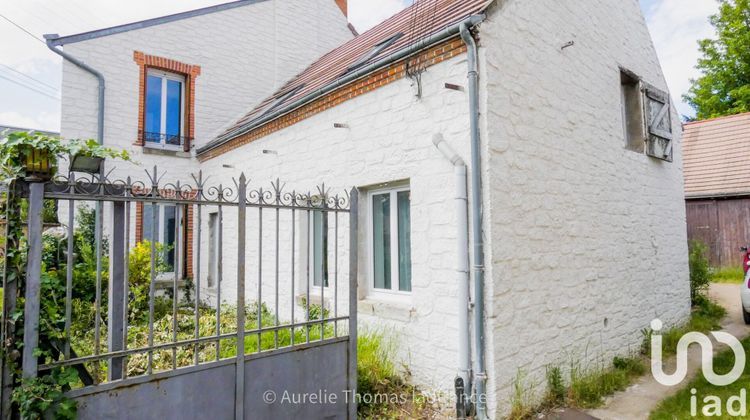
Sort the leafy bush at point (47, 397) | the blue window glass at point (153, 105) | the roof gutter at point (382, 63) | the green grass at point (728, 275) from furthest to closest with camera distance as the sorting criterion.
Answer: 1. the green grass at point (728, 275)
2. the blue window glass at point (153, 105)
3. the roof gutter at point (382, 63)
4. the leafy bush at point (47, 397)

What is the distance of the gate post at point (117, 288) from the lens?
2.92m

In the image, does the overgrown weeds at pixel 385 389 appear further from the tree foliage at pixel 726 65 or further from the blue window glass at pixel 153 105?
the tree foliage at pixel 726 65

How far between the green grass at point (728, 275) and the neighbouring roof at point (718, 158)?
247cm

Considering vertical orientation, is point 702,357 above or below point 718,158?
below

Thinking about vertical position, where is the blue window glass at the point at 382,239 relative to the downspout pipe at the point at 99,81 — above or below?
below

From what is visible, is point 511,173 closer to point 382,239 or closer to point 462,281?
point 462,281

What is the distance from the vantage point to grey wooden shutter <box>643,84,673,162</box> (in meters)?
7.08

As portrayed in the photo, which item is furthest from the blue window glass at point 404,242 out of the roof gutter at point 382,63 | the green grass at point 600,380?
the green grass at point 600,380

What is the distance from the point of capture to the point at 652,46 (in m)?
7.77

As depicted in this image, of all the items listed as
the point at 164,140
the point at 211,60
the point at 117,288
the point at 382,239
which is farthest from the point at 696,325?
the point at 211,60

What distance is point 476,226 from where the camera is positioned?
4145mm

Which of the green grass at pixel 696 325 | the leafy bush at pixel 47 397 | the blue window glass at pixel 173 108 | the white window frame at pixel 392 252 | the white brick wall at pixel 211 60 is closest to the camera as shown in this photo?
the leafy bush at pixel 47 397

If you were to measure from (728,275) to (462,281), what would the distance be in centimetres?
1315

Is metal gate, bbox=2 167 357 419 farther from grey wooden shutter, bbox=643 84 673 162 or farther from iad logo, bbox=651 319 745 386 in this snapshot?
grey wooden shutter, bbox=643 84 673 162
